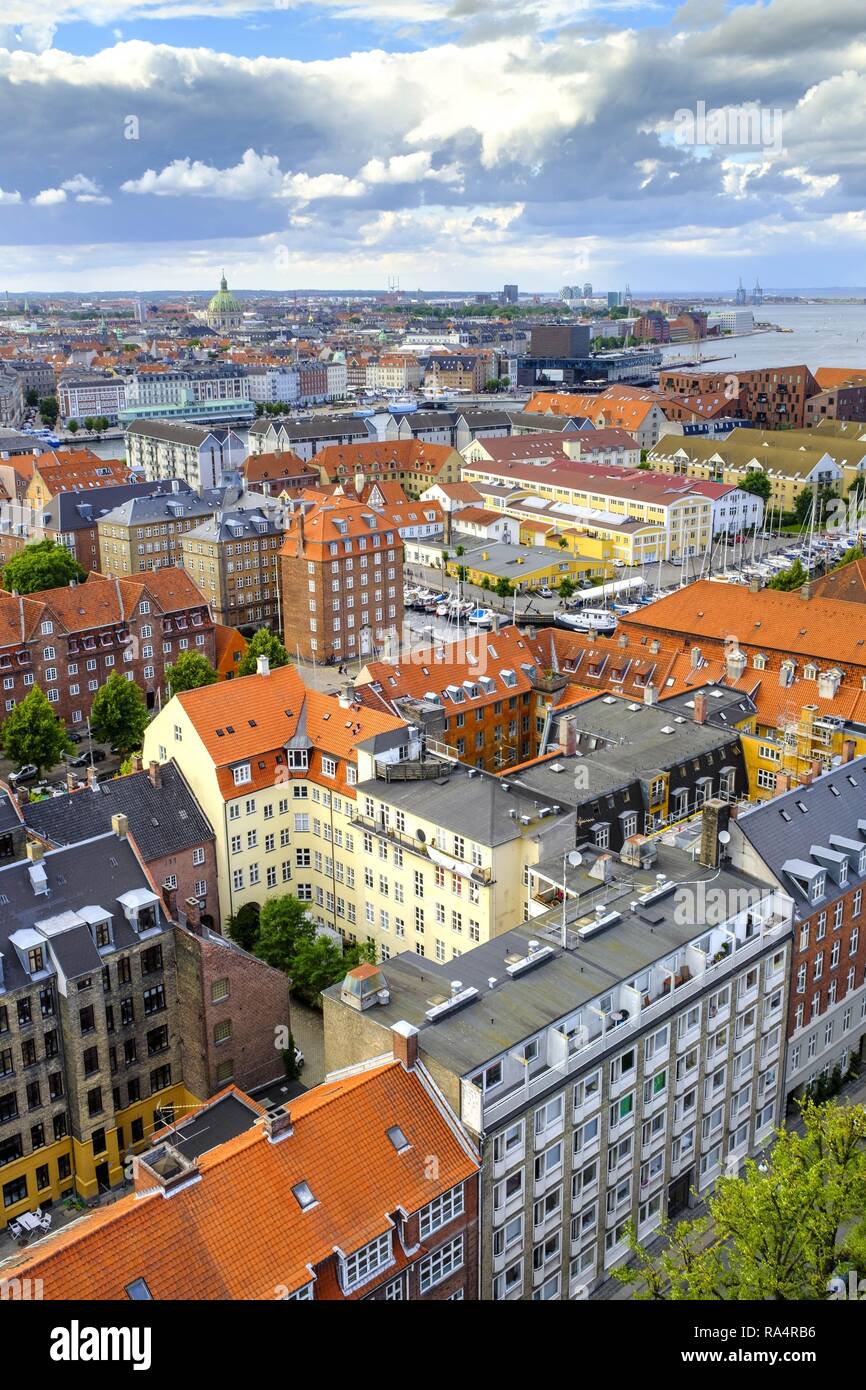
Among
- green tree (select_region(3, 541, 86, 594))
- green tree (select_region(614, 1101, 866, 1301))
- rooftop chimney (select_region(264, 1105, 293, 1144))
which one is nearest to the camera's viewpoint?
green tree (select_region(614, 1101, 866, 1301))

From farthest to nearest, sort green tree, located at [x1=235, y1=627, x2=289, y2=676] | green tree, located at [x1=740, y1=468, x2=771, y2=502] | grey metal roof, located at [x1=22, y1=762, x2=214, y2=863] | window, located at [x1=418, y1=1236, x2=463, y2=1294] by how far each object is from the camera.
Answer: green tree, located at [x1=740, y1=468, x2=771, y2=502], green tree, located at [x1=235, y1=627, x2=289, y2=676], grey metal roof, located at [x1=22, y1=762, x2=214, y2=863], window, located at [x1=418, y1=1236, x2=463, y2=1294]

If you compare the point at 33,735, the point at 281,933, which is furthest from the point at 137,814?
the point at 33,735

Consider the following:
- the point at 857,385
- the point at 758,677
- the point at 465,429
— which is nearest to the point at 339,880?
the point at 758,677

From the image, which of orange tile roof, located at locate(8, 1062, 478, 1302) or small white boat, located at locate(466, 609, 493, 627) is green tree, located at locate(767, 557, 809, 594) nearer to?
small white boat, located at locate(466, 609, 493, 627)

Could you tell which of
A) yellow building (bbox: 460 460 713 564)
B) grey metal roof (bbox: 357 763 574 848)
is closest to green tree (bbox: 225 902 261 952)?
grey metal roof (bbox: 357 763 574 848)

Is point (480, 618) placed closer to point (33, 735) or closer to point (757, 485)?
point (33, 735)

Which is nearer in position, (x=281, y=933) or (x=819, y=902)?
(x=819, y=902)

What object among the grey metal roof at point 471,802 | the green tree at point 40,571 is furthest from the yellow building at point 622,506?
the grey metal roof at point 471,802
